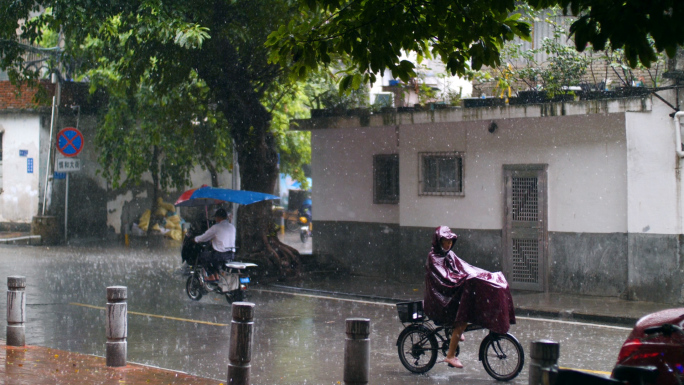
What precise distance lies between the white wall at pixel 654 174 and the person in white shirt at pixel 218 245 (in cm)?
730

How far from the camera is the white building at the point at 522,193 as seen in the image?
14031 mm

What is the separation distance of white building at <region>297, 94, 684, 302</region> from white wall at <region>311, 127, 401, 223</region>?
0.03 m

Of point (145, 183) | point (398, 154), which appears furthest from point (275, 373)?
point (145, 183)

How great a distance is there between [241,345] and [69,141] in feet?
58.5

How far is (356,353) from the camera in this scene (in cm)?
667

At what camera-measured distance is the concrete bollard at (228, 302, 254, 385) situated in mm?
7402

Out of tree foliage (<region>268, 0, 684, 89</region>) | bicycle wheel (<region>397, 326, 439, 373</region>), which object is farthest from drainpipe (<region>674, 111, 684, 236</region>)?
bicycle wheel (<region>397, 326, 439, 373</region>)

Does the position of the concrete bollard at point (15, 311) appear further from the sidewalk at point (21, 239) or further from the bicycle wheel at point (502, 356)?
the sidewalk at point (21, 239)

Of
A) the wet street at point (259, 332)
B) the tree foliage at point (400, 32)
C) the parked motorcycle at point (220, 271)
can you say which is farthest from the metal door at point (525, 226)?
the tree foliage at point (400, 32)

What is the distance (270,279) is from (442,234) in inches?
365

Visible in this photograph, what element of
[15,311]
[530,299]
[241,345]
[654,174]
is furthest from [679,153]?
[15,311]

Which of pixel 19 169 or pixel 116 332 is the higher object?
pixel 19 169

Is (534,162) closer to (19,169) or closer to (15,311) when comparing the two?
(15,311)

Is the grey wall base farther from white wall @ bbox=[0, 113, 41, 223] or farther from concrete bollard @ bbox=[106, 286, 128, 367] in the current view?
white wall @ bbox=[0, 113, 41, 223]
